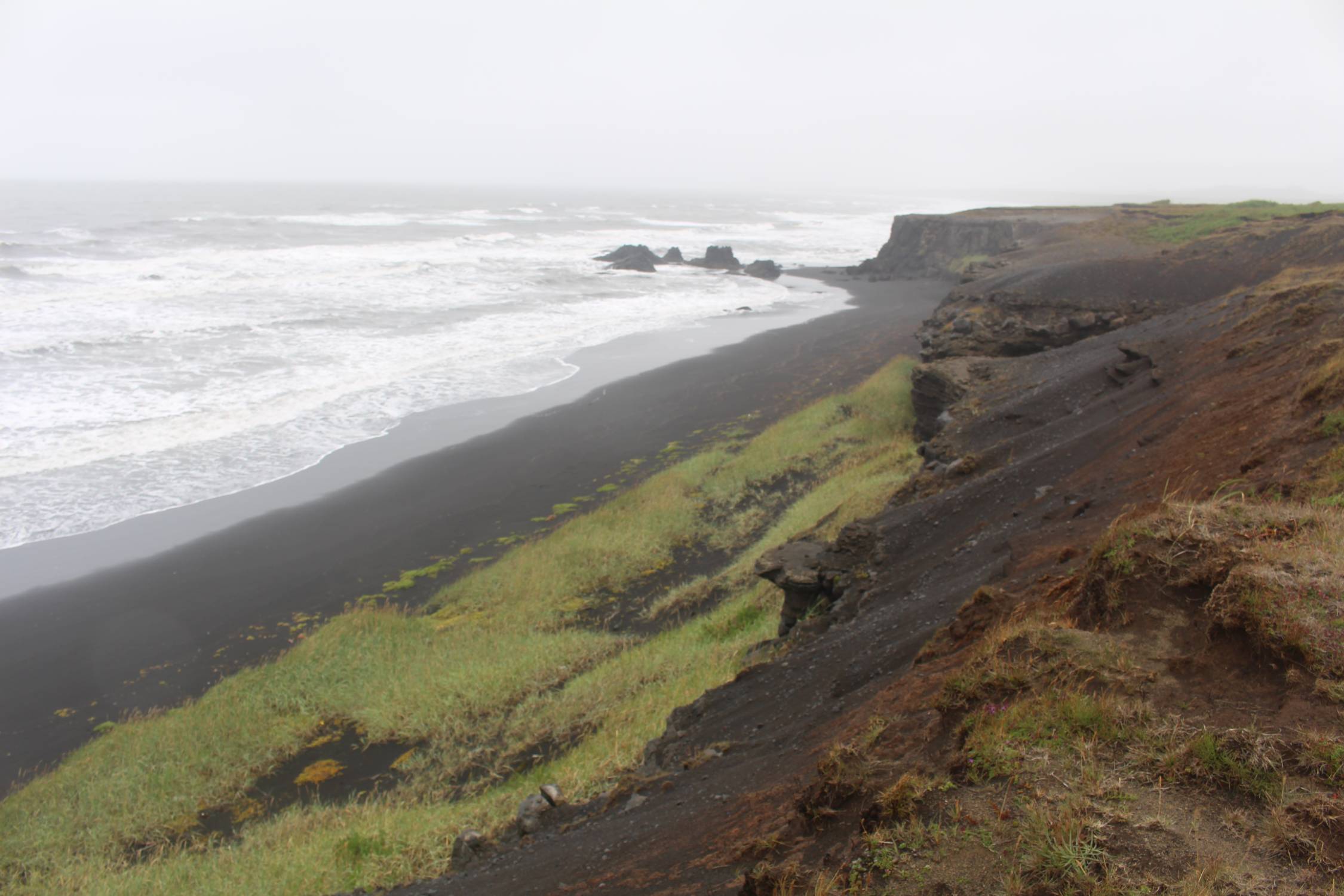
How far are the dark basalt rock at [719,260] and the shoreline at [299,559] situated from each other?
38230mm

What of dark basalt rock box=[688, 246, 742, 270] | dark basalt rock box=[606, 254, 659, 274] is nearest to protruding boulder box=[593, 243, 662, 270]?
dark basalt rock box=[606, 254, 659, 274]

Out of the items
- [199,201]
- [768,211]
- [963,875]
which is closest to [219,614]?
[963,875]

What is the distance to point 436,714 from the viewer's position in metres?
9.65

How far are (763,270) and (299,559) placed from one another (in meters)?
48.5

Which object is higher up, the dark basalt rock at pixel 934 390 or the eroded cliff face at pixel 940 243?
the eroded cliff face at pixel 940 243

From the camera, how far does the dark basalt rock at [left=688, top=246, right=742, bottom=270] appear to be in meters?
62.9

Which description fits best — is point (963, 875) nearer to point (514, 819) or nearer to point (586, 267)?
point (514, 819)

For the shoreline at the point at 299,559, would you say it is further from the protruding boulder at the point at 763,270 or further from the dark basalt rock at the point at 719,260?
the dark basalt rock at the point at 719,260

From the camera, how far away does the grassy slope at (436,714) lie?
7117 millimetres

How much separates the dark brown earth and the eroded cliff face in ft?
112

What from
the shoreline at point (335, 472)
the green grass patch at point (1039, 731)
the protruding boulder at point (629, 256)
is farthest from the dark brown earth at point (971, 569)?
the protruding boulder at point (629, 256)

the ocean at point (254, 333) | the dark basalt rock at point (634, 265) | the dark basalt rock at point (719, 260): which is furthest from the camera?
the dark basalt rock at point (719, 260)

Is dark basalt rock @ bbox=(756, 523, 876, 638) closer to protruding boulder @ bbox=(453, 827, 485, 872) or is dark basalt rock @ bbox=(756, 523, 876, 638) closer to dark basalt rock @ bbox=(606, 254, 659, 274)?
protruding boulder @ bbox=(453, 827, 485, 872)

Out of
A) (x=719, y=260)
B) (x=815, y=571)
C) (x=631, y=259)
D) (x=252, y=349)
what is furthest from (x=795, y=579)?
(x=719, y=260)
